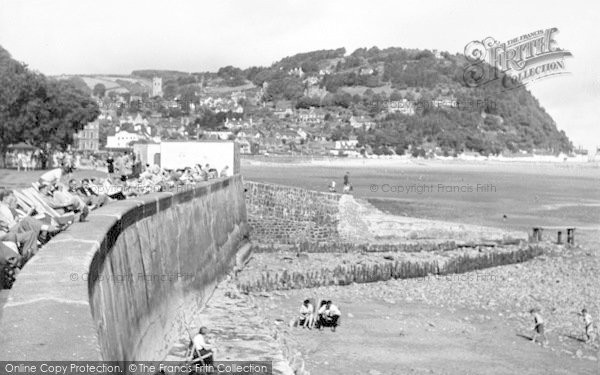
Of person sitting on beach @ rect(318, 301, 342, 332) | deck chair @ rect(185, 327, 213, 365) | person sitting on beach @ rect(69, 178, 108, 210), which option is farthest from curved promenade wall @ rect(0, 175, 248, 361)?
person sitting on beach @ rect(318, 301, 342, 332)

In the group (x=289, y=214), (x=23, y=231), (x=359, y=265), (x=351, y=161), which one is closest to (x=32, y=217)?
(x=23, y=231)

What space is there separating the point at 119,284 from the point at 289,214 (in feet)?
77.0

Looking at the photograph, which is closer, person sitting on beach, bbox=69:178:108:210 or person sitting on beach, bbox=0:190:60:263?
person sitting on beach, bbox=0:190:60:263

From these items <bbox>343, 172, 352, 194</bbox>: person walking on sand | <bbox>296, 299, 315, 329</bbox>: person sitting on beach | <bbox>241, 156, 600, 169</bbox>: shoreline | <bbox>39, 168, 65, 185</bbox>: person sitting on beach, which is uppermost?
<bbox>39, 168, 65, 185</bbox>: person sitting on beach

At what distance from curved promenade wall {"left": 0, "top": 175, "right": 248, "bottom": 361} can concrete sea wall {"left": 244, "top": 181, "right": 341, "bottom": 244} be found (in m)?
11.9

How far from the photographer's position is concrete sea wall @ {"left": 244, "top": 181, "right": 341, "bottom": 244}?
2991 centimetres

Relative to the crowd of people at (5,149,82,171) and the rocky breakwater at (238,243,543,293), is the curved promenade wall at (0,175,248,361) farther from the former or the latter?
the crowd of people at (5,149,82,171)

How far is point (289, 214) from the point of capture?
3081cm

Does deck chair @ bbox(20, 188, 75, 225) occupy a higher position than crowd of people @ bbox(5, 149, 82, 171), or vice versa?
deck chair @ bbox(20, 188, 75, 225)

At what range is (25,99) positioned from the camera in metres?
44.8

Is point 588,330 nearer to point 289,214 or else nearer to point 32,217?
point 32,217

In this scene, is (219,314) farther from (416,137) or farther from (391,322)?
(416,137)

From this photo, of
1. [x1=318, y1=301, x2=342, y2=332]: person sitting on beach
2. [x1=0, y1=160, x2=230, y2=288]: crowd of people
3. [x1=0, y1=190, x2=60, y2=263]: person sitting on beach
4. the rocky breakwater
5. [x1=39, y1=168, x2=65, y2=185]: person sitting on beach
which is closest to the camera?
[x1=0, y1=160, x2=230, y2=288]: crowd of people

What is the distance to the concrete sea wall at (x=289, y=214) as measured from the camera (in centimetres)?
2991
